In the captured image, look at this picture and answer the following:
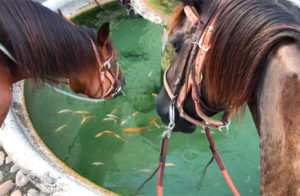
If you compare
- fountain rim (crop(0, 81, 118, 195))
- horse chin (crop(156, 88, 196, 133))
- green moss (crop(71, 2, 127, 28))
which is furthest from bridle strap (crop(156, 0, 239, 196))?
green moss (crop(71, 2, 127, 28))

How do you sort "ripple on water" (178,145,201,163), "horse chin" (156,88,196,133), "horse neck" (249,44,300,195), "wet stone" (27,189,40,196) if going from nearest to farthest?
"horse neck" (249,44,300,195) → "horse chin" (156,88,196,133) → "wet stone" (27,189,40,196) → "ripple on water" (178,145,201,163)

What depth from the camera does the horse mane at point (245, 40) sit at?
114 cm

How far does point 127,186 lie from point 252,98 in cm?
164

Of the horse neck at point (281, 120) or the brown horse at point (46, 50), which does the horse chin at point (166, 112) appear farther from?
the horse neck at point (281, 120)

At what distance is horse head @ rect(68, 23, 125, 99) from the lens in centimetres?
195

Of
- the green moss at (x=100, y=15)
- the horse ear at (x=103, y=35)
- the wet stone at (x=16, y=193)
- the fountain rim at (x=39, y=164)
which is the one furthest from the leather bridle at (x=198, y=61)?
the green moss at (x=100, y=15)

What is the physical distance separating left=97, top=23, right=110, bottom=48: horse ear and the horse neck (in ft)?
3.36

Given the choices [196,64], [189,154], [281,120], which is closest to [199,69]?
[196,64]

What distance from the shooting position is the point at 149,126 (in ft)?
10.3

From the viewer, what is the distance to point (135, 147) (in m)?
2.97

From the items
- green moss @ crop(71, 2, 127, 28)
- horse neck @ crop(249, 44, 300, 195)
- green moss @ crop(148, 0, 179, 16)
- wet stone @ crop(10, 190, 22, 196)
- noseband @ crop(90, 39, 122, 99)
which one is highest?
horse neck @ crop(249, 44, 300, 195)

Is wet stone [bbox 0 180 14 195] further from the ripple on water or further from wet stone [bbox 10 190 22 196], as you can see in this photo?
the ripple on water

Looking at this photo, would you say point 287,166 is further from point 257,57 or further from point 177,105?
point 177,105

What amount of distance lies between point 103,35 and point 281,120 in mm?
1206
